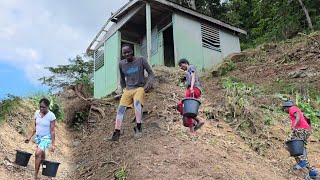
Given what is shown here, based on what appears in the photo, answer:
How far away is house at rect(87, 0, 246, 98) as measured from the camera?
→ 542 inches

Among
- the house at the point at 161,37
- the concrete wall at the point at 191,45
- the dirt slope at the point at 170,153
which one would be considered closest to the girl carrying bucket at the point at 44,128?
the dirt slope at the point at 170,153

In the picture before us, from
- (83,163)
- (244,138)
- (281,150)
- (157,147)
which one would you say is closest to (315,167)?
(281,150)

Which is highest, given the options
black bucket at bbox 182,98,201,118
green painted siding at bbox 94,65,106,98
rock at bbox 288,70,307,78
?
green painted siding at bbox 94,65,106,98

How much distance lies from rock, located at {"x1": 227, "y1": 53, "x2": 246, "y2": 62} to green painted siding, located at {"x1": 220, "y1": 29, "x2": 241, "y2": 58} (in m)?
0.54

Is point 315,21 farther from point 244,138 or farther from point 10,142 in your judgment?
point 10,142

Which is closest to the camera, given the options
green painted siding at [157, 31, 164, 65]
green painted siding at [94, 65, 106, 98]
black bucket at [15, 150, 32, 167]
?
black bucket at [15, 150, 32, 167]

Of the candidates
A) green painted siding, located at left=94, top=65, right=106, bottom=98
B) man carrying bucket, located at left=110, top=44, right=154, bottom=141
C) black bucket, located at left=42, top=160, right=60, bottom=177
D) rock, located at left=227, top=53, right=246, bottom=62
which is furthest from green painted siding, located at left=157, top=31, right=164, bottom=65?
black bucket, located at left=42, top=160, right=60, bottom=177

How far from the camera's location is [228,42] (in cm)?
1565

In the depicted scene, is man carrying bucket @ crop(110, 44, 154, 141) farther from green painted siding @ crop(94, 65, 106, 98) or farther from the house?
green painted siding @ crop(94, 65, 106, 98)

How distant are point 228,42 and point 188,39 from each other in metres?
2.37

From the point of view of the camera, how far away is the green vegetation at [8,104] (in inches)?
366

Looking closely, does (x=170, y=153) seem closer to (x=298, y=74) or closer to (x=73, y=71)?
(x=298, y=74)

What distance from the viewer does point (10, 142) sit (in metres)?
8.27

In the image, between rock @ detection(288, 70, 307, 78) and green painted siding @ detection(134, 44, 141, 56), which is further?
green painted siding @ detection(134, 44, 141, 56)
